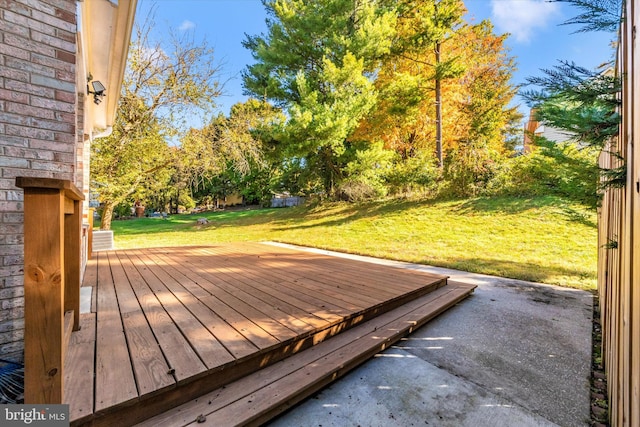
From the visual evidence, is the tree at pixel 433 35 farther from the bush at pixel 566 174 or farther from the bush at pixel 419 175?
the bush at pixel 566 174

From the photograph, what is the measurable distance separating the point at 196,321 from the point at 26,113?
5.78ft

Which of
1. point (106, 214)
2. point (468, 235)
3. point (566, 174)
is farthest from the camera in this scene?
point (106, 214)

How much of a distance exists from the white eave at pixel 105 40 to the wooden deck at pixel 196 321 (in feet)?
7.73

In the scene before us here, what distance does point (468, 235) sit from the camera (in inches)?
289

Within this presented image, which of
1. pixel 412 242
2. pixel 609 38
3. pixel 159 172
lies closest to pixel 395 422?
pixel 609 38

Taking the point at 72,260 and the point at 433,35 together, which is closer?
the point at 72,260

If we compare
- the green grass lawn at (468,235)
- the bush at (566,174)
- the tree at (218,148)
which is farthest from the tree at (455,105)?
the bush at (566,174)

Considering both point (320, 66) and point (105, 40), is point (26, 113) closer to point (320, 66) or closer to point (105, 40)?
point (105, 40)

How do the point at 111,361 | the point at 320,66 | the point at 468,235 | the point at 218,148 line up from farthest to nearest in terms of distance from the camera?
the point at 320,66
the point at 218,148
the point at 468,235
the point at 111,361

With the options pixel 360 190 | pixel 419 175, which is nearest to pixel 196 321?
pixel 419 175

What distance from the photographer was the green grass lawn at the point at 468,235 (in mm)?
4918

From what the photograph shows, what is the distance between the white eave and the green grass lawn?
465 cm

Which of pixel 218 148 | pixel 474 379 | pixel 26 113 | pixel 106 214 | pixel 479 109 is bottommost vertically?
pixel 474 379

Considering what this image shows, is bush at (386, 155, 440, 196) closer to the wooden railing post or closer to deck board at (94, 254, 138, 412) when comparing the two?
deck board at (94, 254, 138, 412)
